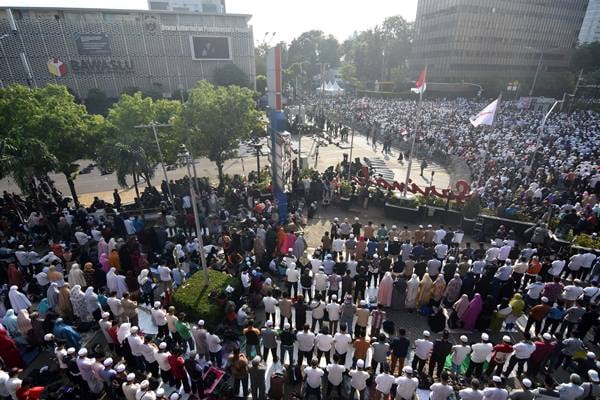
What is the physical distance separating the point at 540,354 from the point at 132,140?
55.8 feet

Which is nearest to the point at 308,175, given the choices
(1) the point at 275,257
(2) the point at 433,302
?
(1) the point at 275,257

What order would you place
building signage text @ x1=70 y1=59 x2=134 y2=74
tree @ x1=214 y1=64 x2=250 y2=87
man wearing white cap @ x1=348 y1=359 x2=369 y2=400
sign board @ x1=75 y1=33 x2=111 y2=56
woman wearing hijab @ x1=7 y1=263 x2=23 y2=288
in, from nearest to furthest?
man wearing white cap @ x1=348 y1=359 x2=369 y2=400, woman wearing hijab @ x1=7 y1=263 x2=23 y2=288, sign board @ x1=75 y1=33 x2=111 y2=56, building signage text @ x1=70 y1=59 x2=134 y2=74, tree @ x1=214 y1=64 x2=250 y2=87

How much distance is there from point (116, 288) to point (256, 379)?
5.27 meters

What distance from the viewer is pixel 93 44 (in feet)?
146

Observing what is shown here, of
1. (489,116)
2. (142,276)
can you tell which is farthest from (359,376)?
(489,116)

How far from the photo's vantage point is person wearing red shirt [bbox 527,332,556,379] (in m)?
7.27

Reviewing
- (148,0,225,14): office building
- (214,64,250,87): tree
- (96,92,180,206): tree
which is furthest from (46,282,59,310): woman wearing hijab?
(148,0,225,14): office building

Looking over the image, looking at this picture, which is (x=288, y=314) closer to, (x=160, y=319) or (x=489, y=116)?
(x=160, y=319)

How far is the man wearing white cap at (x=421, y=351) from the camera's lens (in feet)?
23.7

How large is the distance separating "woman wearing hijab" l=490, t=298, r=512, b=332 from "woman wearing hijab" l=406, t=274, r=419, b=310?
6.51ft

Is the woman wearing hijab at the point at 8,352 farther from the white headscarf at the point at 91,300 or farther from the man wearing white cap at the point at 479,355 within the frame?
the man wearing white cap at the point at 479,355

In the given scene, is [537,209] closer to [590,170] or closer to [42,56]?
[590,170]

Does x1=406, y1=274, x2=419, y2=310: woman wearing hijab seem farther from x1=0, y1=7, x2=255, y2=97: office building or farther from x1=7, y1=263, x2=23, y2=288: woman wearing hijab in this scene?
x1=0, y1=7, x2=255, y2=97: office building

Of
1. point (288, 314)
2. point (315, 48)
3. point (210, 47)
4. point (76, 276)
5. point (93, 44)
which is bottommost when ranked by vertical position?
point (288, 314)
